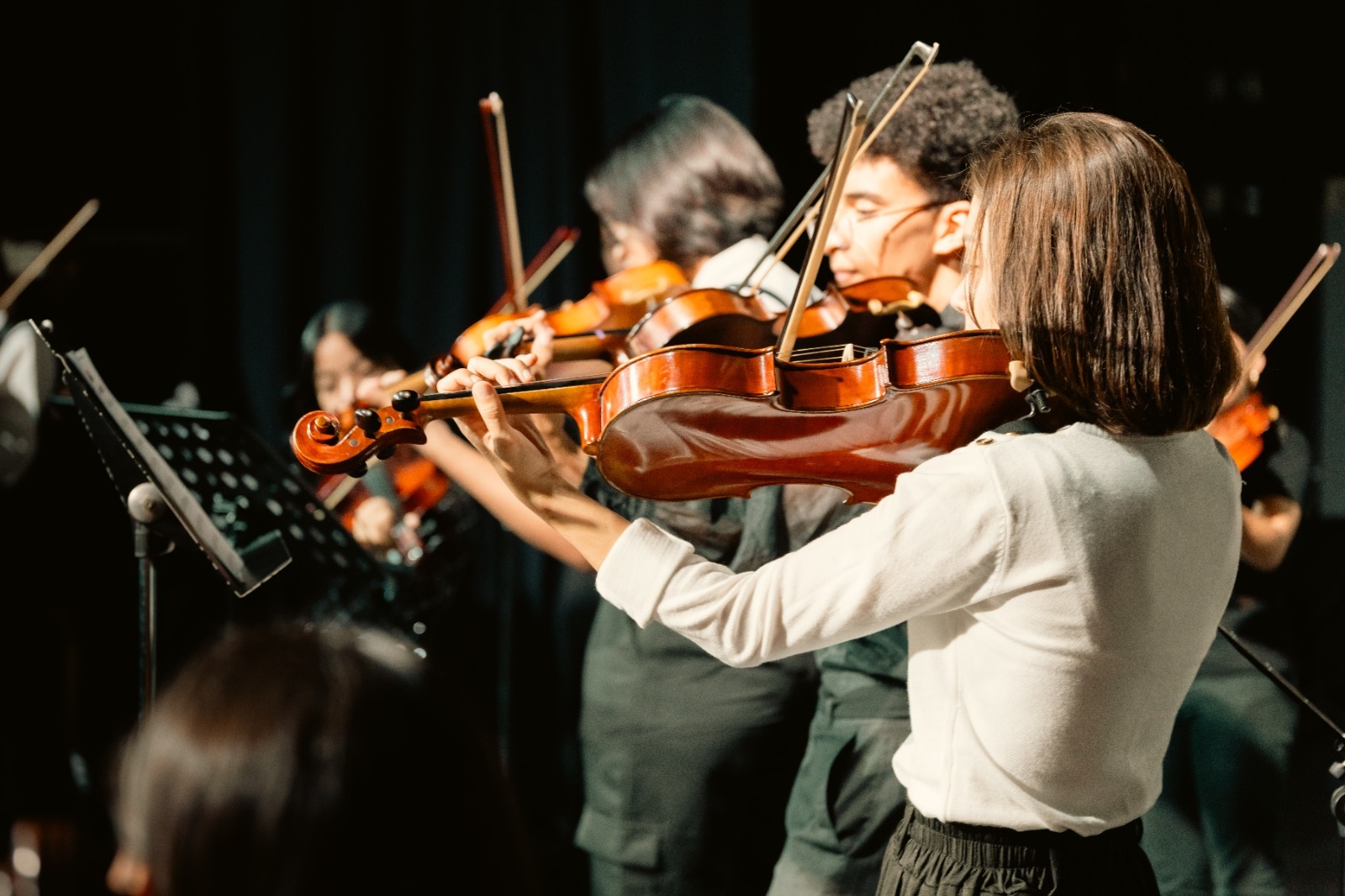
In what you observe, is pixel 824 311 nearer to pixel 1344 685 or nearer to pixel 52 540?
pixel 1344 685

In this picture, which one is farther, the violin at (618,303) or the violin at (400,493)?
the violin at (400,493)

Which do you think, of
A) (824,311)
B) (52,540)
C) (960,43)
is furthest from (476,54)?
(824,311)

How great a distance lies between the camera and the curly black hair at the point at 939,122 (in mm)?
1682

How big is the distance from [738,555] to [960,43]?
139 centimetres

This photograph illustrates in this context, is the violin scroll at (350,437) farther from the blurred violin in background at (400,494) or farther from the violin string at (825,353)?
the blurred violin in background at (400,494)

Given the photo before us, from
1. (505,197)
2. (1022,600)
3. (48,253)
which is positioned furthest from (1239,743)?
(48,253)

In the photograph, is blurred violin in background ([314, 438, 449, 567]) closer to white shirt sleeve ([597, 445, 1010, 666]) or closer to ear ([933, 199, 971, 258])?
ear ([933, 199, 971, 258])

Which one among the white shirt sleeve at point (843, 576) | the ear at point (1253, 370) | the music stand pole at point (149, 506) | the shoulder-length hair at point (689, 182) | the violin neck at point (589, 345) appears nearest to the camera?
the white shirt sleeve at point (843, 576)

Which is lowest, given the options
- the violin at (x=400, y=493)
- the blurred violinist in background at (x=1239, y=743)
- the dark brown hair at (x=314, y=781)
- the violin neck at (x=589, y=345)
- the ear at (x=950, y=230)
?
the blurred violinist in background at (x=1239, y=743)

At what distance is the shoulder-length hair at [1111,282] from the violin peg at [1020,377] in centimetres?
2

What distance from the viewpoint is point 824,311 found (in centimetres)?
170

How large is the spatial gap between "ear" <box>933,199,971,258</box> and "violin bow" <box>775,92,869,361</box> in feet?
0.75

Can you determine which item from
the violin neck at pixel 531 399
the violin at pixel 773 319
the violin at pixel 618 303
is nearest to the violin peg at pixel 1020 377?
the violin neck at pixel 531 399

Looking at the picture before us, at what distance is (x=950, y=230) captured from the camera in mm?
Result: 1609
